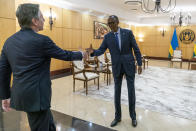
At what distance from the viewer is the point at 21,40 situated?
3.70 ft

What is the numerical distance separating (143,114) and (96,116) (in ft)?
2.85

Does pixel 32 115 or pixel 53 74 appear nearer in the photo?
pixel 32 115

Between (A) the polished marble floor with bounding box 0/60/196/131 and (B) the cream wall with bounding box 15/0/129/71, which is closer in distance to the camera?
(A) the polished marble floor with bounding box 0/60/196/131

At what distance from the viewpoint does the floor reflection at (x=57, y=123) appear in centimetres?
231

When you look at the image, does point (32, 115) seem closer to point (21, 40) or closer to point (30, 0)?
point (21, 40)

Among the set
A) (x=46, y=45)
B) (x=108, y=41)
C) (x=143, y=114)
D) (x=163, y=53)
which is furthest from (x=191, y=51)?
(x=46, y=45)

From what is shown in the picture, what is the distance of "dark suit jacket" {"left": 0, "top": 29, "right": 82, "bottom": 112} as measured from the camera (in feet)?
3.71

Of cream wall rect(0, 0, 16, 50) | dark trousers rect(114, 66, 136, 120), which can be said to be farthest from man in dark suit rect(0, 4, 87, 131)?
cream wall rect(0, 0, 16, 50)

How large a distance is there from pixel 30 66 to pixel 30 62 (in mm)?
29

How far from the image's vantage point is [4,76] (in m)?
1.31

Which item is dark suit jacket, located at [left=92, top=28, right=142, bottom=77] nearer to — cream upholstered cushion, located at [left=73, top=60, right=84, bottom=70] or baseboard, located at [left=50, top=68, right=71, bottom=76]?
cream upholstered cushion, located at [left=73, top=60, right=84, bottom=70]

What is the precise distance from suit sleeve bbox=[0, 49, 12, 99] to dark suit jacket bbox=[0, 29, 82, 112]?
22 mm

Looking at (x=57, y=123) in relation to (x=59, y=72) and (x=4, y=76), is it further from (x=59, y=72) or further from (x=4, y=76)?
(x=59, y=72)

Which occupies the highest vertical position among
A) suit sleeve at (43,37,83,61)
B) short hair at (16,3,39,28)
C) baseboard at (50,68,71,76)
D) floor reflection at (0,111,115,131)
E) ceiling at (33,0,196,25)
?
ceiling at (33,0,196,25)
